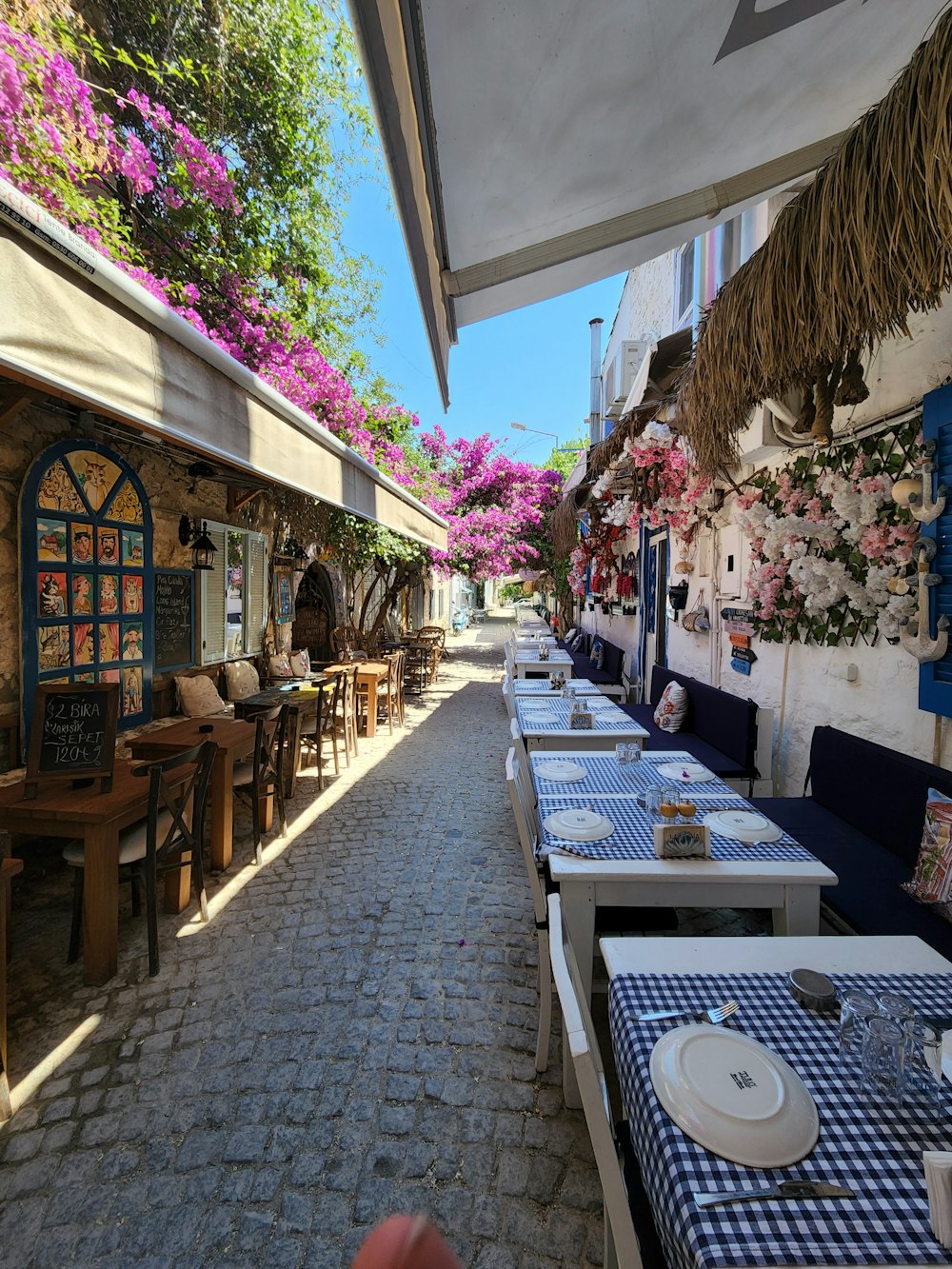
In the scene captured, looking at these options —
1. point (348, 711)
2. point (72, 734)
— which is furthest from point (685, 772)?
point (348, 711)

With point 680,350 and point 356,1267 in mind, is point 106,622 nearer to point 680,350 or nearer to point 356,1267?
point 356,1267

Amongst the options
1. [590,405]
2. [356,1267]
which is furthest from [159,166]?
[590,405]

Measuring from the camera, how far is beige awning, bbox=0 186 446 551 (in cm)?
149

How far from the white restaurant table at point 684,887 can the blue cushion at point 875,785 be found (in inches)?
39.0

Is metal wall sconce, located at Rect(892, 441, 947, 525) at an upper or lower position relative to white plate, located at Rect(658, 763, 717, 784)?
upper

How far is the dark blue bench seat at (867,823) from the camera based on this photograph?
2.29 m

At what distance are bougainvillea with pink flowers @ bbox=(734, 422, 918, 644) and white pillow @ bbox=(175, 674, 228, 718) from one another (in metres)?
4.68

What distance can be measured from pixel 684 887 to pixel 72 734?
298 cm

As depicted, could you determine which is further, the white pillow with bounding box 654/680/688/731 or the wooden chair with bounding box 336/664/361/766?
the wooden chair with bounding box 336/664/361/766

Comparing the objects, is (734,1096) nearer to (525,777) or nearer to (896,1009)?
(896,1009)

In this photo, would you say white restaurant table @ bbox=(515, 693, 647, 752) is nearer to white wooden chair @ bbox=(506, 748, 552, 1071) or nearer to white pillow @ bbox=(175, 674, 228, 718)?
white wooden chair @ bbox=(506, 748, 552, 1071)

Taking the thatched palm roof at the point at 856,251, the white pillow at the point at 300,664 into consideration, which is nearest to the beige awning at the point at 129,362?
the thatched palm roof at the point at 856,251

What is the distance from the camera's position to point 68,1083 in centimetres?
211

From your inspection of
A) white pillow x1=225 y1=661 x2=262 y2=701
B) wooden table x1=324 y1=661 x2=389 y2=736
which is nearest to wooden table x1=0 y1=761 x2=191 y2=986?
white pillow x1=225 y1=661 x2=262 y2=701
